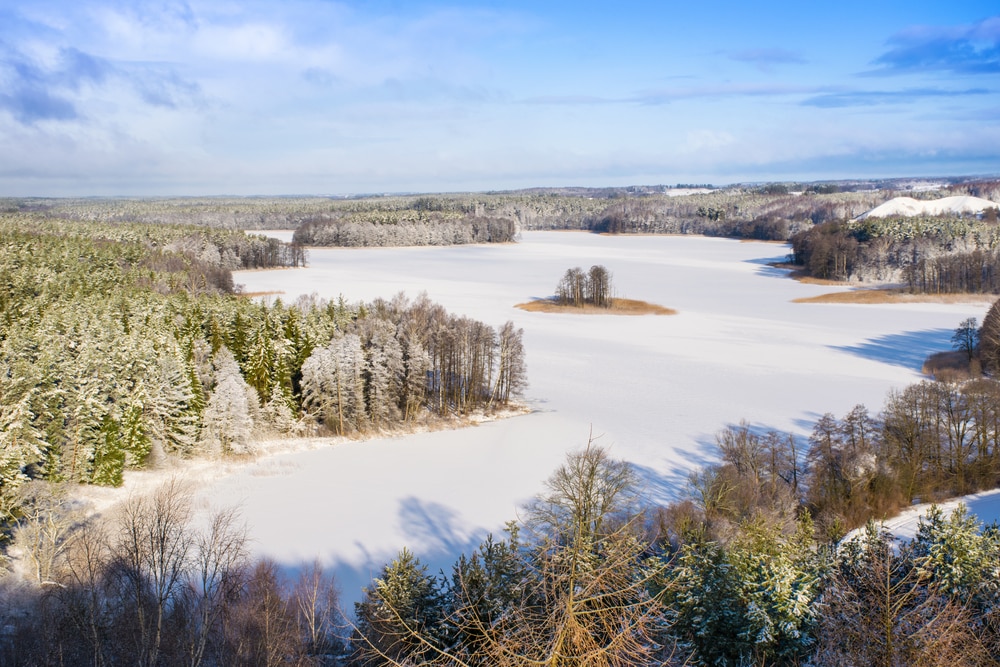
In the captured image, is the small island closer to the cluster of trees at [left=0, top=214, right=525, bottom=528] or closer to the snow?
the cluster of trees at [left=0, top=214, right=525, bottom=528]

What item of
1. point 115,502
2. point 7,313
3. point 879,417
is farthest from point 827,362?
point 7,313

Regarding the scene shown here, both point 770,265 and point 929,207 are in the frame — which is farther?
point 929,207

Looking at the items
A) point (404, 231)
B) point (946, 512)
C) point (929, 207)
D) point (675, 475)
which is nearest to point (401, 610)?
point (675, 475)

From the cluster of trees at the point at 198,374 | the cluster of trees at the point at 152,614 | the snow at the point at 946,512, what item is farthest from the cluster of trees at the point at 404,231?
the snow at the point at 946,512

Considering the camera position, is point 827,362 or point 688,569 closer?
point 688,569

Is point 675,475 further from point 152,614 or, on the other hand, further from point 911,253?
point 911,253

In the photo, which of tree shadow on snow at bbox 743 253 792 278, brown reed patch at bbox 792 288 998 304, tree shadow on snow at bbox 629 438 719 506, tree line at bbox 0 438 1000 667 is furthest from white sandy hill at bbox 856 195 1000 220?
tree line at bbox 0 438 1000 667

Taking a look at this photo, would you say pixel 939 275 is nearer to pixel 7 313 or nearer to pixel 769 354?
pixel 769 354
